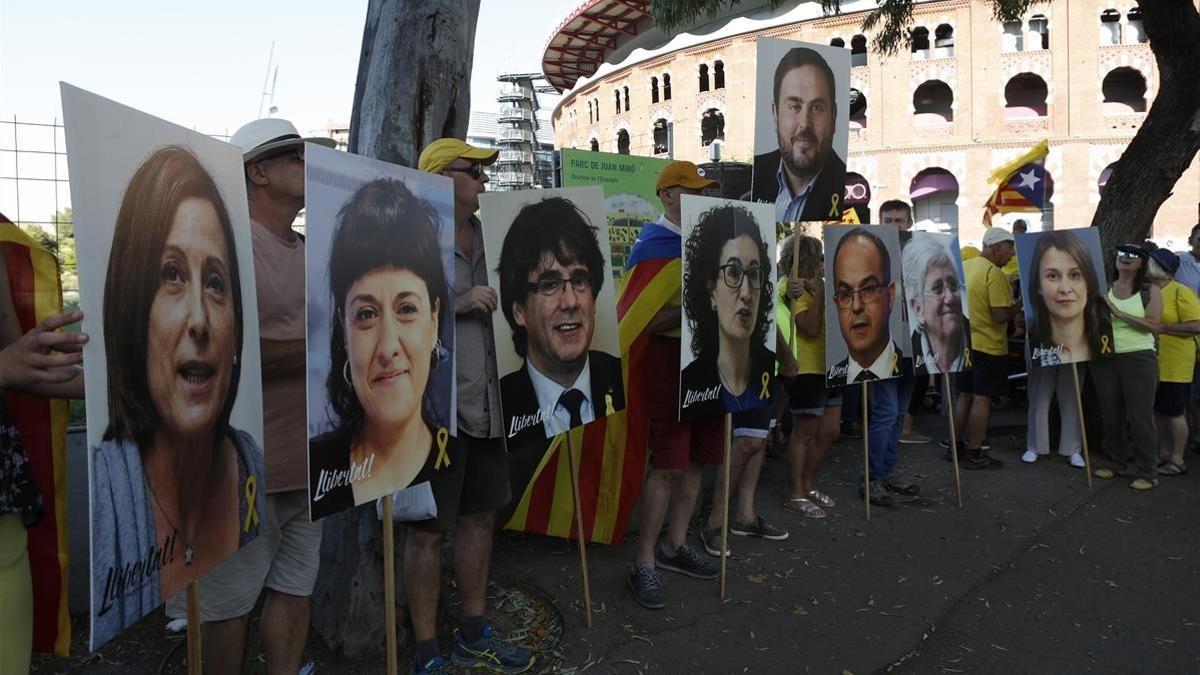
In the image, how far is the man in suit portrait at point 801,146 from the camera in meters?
4.59

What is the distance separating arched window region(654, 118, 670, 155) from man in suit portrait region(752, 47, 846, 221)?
111ft

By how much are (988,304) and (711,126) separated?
31215mm

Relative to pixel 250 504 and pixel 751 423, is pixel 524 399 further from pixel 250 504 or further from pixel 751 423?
pixel 751 423

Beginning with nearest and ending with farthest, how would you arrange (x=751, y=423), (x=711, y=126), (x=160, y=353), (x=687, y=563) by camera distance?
(x=160, y=353) < (x=687, y=563) < (x=751, y=423) < (x=711, y=126)

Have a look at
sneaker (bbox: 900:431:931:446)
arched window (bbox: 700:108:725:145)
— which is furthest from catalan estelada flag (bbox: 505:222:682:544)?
arched window (bbox: 700:108:725:145)

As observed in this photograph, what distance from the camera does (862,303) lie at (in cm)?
503

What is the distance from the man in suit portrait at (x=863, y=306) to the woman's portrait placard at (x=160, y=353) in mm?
3715

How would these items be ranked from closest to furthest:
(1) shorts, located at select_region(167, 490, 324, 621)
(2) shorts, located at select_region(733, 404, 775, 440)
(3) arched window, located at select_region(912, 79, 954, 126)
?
1. (1) shorts, located at select_region(167, 490, 324, 621)
2. (2) shorts, located at select_region(733, 404, 775, 440)
3. (3) arched window, located at select_region(912, 79, 954, 126)

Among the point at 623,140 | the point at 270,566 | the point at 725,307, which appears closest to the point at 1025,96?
the point at 623,140

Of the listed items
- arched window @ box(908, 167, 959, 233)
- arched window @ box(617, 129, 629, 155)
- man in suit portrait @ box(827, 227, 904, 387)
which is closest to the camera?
man in suit portrait @ box(827, 227, 904, 387)

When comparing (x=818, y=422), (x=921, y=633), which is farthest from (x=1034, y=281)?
(x=921, y=633)

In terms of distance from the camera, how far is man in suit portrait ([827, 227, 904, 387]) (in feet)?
16.2

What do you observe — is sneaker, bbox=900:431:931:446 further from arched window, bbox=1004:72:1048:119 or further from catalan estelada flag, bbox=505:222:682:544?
arched window, bbox=1004:72:1048:119

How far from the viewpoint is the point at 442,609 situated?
3.46 m
